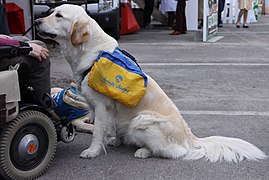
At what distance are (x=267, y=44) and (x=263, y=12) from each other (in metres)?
12.8

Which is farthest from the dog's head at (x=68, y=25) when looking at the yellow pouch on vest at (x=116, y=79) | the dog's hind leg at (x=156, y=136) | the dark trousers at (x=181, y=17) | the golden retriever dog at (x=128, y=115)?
the dark trousers at (x=181, y=17)

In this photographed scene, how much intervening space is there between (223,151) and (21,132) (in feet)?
5.82

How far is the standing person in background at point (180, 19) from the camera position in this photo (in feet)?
43.7

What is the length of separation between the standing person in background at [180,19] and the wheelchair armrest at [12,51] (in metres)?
10.3

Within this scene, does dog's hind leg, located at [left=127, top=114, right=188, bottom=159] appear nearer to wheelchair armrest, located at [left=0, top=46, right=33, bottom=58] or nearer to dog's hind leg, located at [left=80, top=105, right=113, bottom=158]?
dog's hind leg, located at [left=80, top=105, right=113, bottom=158]

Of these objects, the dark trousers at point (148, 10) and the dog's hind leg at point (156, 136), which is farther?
the dark trousers at point (148, 10)

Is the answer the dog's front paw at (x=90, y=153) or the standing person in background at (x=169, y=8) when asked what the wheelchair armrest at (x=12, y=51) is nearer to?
the dog's front paw at (x=90, y=153)

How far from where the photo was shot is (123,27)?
13.7 meters

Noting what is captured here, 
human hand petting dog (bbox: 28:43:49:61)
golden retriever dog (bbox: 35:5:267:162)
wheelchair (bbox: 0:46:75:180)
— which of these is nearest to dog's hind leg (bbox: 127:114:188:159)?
golden retriever dog (bbox: 35:5:267:162)

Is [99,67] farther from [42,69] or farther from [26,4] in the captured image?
[26,4]

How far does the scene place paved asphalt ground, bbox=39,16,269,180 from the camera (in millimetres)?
3793

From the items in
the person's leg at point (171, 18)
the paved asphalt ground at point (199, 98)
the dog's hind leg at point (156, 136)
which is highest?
the person's leg at point (171, 18)

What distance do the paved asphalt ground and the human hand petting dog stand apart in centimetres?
97

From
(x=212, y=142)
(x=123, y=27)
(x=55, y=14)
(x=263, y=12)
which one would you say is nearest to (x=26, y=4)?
(x=123, y=27)
